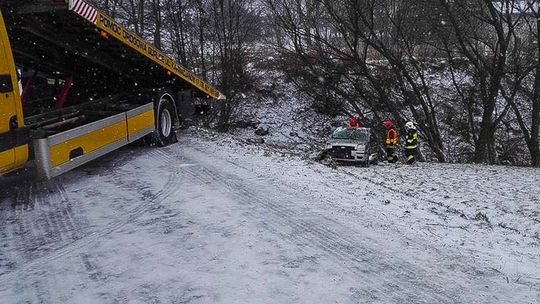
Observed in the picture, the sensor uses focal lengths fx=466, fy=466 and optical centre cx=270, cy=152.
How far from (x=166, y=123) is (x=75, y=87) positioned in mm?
2176

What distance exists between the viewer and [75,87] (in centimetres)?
1052

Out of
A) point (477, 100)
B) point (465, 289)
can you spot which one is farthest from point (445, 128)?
point (465, 289)

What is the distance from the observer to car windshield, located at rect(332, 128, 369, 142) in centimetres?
1647

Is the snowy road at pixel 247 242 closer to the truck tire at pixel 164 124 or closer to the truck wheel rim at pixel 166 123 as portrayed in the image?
the truck tire at pixel 164 124

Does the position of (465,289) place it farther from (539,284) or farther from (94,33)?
(94,33)

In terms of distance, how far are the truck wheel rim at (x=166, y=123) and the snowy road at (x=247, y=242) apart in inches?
96.2

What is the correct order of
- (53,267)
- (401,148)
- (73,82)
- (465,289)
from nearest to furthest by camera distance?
(465,289) → (53,267) → (73,82) → (401,148)

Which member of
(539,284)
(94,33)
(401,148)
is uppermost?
(94,33)

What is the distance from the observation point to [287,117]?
29.9m

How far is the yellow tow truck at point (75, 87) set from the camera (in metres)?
6.21

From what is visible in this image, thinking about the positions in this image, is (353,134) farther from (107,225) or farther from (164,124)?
(107,225)

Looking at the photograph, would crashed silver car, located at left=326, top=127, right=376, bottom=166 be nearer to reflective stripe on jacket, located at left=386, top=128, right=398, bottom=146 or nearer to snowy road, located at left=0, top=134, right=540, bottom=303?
reflective stripe on jacket, located at left=386, top=128, right=398, bottom=146

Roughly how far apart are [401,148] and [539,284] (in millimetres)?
21153

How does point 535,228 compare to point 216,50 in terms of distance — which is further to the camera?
point 216,50
